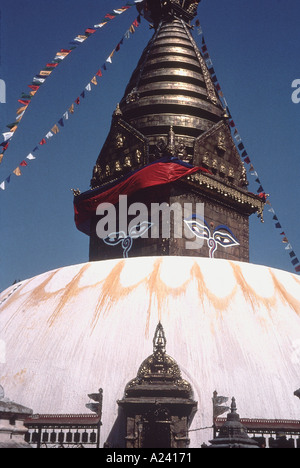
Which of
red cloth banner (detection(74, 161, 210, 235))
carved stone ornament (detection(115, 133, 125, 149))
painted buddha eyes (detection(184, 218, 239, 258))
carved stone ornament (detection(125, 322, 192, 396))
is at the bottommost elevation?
carved stone ornament (detection(125, 322, 192, 396))

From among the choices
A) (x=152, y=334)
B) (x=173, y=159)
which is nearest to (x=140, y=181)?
(x=173, y=159)

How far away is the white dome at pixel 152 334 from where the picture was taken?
10070mm

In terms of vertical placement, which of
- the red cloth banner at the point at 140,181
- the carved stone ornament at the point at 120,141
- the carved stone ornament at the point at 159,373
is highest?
the carved stone ornament at the point at 120,141

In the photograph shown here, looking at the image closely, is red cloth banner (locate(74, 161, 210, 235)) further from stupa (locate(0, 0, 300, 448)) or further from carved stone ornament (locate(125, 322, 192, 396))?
carved stone ornament (locate(125, 322, 192, 396))

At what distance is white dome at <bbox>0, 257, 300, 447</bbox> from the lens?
33.0 feet

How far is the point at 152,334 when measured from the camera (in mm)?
10555

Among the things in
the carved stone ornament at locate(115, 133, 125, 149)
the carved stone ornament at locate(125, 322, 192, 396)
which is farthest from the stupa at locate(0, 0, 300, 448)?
the carved stone ornament at locate(115, 133, 125, 149)

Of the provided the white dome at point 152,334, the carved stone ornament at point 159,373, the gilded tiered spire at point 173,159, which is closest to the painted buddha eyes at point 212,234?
the gilded tiered spire at point 173,159

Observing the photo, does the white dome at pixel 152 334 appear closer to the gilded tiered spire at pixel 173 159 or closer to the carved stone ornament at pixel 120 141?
the gilded tiered spire at pixel 173 159

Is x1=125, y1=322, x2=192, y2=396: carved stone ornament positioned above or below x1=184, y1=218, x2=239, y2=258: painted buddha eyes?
below

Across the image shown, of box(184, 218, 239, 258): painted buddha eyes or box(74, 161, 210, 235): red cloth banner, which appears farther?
box(184, 218, 239, 258): painted buddha eyes

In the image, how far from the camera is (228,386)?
9969 mm
